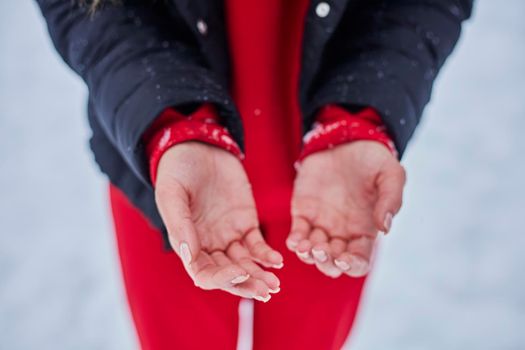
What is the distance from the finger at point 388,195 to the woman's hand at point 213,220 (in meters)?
0.11

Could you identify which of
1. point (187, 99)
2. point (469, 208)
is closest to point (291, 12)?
point (187, 99)

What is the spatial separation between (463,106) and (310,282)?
3.60ft

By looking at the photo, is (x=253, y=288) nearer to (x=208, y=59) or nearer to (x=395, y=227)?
(x=208, y=59)

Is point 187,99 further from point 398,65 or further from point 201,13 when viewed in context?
point 398,65

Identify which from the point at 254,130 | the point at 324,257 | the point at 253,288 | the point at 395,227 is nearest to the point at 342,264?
the point at 324,257

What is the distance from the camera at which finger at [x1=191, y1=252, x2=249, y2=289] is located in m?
0.58

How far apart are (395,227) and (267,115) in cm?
70

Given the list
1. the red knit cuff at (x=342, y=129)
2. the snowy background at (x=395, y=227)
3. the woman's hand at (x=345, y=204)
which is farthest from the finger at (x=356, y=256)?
the snowy background at (x=395, y=227)

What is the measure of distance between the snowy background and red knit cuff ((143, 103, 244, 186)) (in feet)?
1.53

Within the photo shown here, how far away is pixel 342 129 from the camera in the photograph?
0.74 metres

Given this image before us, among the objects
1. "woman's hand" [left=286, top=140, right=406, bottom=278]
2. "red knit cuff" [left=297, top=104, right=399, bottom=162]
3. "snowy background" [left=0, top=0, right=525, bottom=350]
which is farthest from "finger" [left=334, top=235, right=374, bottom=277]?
"snowy background" [left=0, top=0, right=525, bottom=350]

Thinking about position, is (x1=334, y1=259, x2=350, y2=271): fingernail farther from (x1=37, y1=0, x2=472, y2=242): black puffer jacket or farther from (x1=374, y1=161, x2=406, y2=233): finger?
(x1=37, y1=0, x2=472, y2=242): black puffer jacket

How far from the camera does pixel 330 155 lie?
2.50 feet

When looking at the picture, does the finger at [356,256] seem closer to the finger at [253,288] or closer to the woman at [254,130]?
the woman at [254,130]
